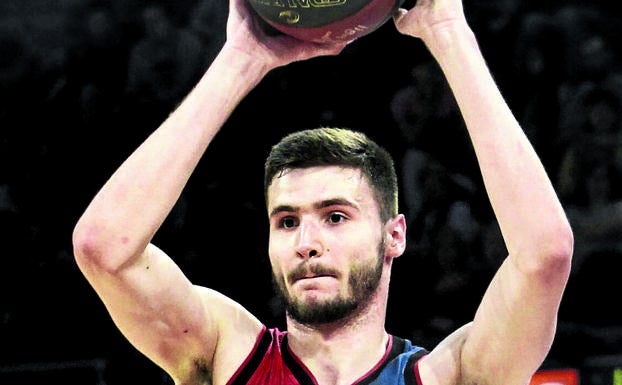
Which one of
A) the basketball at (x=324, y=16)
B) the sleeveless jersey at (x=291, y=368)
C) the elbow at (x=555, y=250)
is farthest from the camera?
the sleeveless jersey at (x=291, y=368)

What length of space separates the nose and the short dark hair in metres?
0.19

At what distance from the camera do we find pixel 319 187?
2000mm

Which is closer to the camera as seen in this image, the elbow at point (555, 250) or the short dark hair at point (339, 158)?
the elbow at point (555, 250)

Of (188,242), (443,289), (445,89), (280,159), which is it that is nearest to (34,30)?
(188,242)


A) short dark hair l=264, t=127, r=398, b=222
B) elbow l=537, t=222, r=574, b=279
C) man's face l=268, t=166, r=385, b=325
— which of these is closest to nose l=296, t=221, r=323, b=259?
man's face l=268, t=166, r=385, b=325

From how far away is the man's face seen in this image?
190cm

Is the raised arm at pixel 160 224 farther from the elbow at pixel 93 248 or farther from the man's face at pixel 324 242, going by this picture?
the man's face at pixel 324 242

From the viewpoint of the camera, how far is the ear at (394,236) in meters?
2.07

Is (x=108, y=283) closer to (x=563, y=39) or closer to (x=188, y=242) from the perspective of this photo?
(x=188, y=242)

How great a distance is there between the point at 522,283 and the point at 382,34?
112 inches

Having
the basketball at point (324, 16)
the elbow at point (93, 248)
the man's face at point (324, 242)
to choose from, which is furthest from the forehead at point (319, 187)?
the elbow at point (93, 248)

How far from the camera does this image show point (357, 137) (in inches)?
84.2

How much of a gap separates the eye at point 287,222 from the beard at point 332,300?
0.38 feet

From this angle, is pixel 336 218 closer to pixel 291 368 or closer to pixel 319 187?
pixel 319 187
